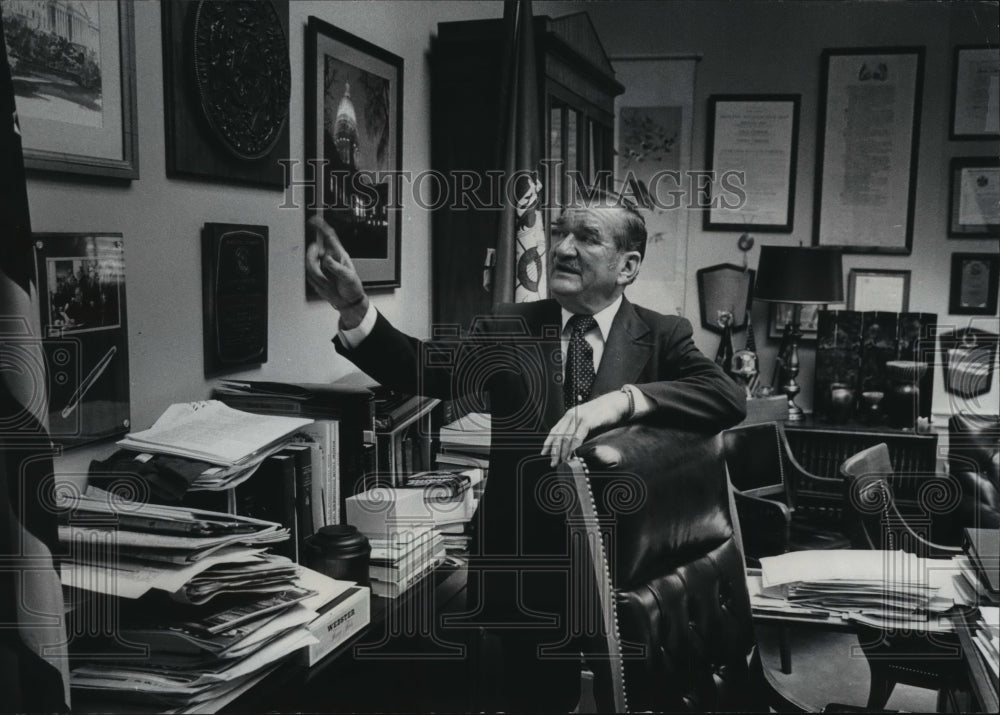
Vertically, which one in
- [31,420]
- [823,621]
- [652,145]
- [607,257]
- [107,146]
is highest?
[652,145]

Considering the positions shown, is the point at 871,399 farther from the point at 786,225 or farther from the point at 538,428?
the point at 538,428

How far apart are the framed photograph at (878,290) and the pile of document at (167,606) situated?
361cm

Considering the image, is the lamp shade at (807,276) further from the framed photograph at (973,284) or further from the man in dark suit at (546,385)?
the man in dark suit at (546,385)

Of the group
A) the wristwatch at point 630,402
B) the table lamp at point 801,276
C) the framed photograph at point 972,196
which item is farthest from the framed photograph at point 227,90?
the framed photograph at point 972,196

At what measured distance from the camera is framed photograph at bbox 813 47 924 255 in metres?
4.07

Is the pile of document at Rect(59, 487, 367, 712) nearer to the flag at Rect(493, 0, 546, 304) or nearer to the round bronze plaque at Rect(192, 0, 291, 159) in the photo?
the round bronze plaque at Rect(192, 0, 291, 159)

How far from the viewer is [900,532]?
8.10 ft

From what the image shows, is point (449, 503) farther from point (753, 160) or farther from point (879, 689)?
point (753, 160)

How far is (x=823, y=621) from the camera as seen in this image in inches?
61.7

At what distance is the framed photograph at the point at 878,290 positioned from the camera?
4.15 meters

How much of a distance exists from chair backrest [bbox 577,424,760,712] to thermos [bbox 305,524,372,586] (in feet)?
1.94

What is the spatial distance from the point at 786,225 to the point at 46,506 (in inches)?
150

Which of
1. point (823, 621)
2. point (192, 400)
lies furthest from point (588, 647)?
point (192, 400)

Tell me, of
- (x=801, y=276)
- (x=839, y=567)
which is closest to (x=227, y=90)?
(x=839, y=567)
